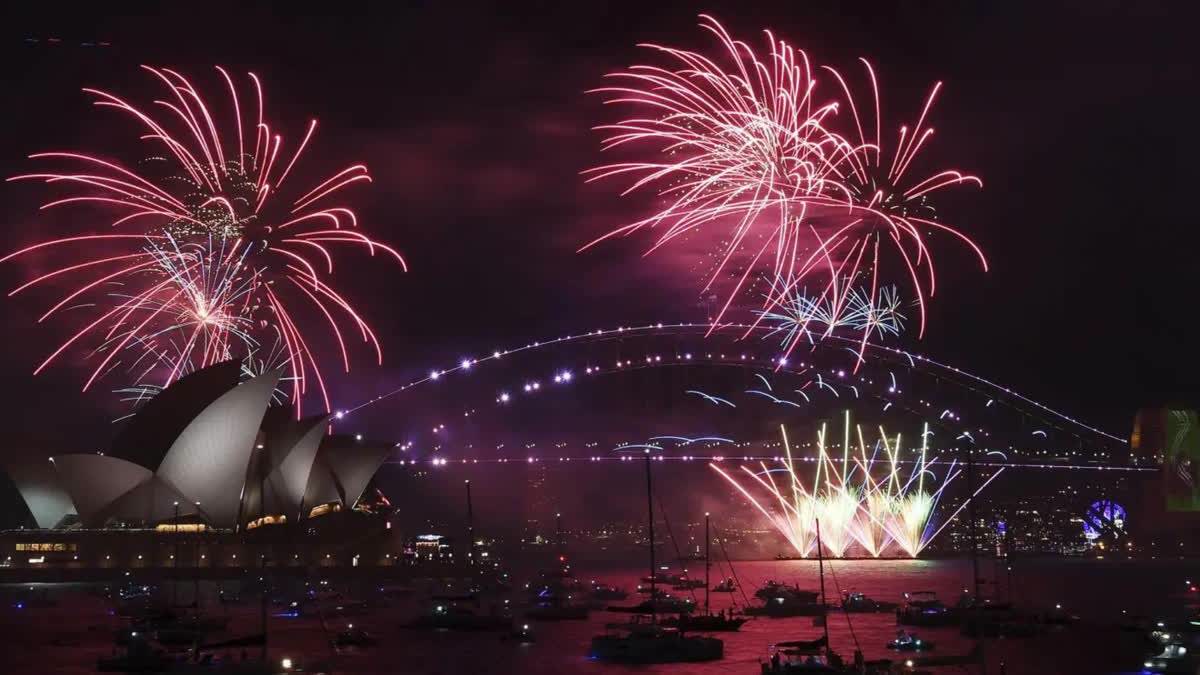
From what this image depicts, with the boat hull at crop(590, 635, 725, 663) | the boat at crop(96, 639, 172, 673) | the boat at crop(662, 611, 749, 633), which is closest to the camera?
the boat at crop(96, 639, 172, 673)

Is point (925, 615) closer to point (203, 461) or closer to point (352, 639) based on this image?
point (352, 639)

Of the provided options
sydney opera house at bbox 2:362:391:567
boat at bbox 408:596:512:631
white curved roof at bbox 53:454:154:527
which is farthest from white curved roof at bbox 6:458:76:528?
boat at bbox 408:596:512:631

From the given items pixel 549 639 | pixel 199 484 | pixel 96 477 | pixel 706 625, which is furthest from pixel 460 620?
pixel 96 477

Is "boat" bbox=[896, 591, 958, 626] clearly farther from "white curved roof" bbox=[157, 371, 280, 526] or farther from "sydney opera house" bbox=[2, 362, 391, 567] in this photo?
"white curved roof" bbox=[157, 371, 280, 526]

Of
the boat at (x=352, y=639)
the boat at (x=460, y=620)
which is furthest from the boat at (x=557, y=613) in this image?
the boat at (x=352, y=639)

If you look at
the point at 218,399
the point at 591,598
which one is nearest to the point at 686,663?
the point at 591,598

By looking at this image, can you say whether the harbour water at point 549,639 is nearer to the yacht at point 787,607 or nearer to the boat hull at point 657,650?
the boat hull at point 657,650

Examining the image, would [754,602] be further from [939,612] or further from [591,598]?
[939,612]

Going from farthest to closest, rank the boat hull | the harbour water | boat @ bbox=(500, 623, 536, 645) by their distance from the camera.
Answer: boat @ bbox=(500, 623, 536, 645)
the boat hull
the harbour water
